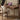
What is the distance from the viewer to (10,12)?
2.29ft

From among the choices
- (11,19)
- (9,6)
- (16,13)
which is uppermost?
(9,6)

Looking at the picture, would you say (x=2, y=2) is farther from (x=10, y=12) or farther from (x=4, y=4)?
(x=10, y=12)

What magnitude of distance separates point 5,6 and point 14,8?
152mm

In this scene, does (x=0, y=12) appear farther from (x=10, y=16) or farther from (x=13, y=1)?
(x=13, y=1)

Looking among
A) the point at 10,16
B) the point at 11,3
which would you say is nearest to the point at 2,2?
the point at 11,3

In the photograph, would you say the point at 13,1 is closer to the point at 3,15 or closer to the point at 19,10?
the point at 19,10

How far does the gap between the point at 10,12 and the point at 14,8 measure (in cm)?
10

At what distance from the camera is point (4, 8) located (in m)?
0.68

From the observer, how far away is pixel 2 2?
2.23 feet

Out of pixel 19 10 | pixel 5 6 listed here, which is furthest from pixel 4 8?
pixel 19 10

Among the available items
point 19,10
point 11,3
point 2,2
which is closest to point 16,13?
point 19,10

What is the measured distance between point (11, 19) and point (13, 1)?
0.30 metres

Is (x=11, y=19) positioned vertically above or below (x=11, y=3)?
below

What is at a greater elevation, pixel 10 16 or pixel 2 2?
pixel 2 2
